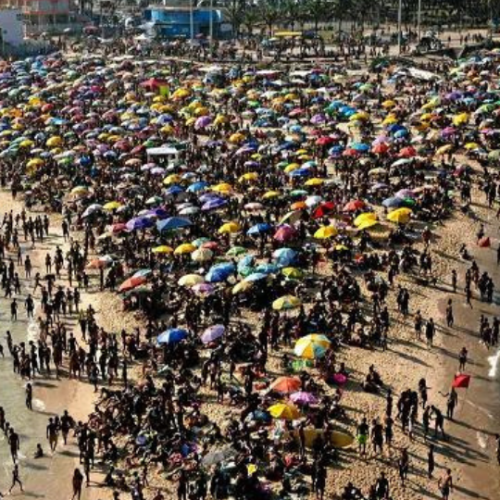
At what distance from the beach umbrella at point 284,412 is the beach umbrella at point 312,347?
2.72 metres

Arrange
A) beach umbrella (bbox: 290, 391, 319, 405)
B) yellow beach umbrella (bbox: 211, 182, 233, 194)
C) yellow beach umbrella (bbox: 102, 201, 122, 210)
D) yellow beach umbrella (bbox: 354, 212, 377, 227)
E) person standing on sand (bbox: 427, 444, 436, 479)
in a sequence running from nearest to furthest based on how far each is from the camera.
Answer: person standing on sand (bbox: 427, 444, 436, 479)
beach umbrella (bbox: 290, 391, 319, 405)
yellow beach umbrella (bbox: 354, 212, 377, 227)
yellow beach umbrella (bbox: 102, 201, 122, 210)
yellow beach umbrella (bbox: 211, 182, 233, 194)

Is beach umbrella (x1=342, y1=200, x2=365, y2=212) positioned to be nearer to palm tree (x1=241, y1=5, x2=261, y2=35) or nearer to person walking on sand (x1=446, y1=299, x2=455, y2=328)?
person walking on sand (x1=446, y1=299, x2=455, y2=328)

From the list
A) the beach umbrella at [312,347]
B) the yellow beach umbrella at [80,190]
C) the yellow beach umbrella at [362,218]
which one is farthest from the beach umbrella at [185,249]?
the yellow beach umbrella at [80,190]

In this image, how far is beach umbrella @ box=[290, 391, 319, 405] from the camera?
21844 mm

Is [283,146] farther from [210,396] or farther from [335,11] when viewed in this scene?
[335,11]

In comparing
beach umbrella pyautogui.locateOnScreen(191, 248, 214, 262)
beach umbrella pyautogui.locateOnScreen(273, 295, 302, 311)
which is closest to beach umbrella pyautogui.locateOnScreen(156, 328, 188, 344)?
beach umbrella pyautogui.locateOnScreen(273, 295, 302, 311)

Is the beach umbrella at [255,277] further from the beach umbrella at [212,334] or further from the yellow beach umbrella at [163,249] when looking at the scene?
the yellow beach umbrella at [163,249]

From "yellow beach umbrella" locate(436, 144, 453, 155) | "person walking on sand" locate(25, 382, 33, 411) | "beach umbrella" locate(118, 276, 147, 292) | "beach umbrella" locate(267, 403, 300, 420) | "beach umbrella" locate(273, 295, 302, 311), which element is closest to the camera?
"beach umbrella" locate(267, 403, 300, 420)

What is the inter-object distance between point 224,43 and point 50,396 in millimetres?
73598

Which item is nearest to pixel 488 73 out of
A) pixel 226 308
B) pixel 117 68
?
pixel 117 68

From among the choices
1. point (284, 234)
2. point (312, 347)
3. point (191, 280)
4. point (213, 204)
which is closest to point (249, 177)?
point (213, 204)

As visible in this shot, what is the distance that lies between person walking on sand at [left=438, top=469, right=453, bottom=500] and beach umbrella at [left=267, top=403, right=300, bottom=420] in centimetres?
366

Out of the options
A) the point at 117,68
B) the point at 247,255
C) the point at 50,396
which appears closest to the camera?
the point at 50,396

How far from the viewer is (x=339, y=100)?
196 feet
